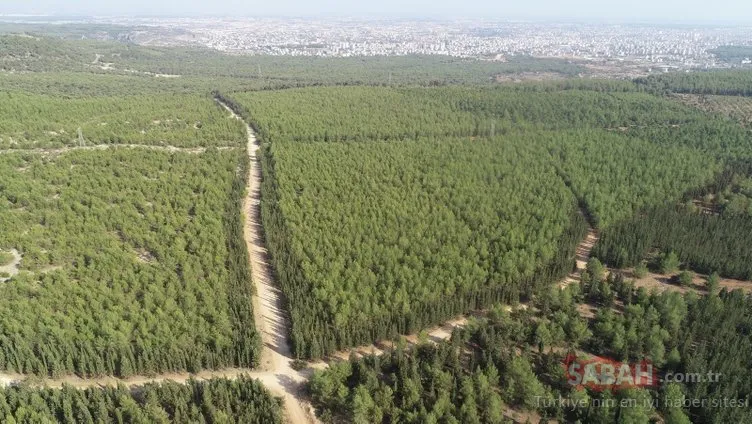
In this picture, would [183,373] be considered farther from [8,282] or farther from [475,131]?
[475,131]

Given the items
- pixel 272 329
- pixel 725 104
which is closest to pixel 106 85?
pixel 272 329

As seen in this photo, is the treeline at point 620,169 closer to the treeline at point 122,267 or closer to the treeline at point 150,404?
the treeline at point 122,267

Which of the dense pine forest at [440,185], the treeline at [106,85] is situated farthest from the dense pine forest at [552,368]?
the treeline at [106,85]

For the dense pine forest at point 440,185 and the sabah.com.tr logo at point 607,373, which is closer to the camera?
the sabah.com.tr logo at point 607,373

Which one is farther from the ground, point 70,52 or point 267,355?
point 70,52

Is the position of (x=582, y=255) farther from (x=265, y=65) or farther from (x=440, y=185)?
(x=265, y=65)

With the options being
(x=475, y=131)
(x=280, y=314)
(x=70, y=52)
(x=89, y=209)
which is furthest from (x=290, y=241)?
(x=70, y=52)

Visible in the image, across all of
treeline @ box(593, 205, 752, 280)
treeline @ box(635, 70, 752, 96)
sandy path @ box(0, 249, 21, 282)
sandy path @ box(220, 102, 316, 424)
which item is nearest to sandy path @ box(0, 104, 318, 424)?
sandy path @ box(220, 102, 316, 424)

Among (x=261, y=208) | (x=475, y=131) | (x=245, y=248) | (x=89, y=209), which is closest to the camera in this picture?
(x=245, y=248)
